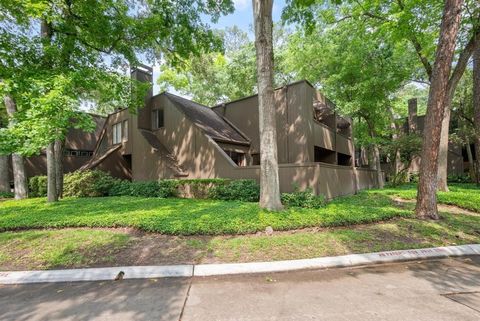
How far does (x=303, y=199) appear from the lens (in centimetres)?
896

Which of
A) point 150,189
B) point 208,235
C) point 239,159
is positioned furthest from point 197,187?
point 208,235

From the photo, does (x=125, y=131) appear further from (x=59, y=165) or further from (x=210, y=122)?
(x=210, y=122)

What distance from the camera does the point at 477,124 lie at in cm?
1145

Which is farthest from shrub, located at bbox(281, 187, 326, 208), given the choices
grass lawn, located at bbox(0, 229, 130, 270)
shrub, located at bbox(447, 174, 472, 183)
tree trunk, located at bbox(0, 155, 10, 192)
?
shrub, located at bbox(447, 174, 472, 183)

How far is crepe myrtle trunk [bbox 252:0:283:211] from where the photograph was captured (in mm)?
7594

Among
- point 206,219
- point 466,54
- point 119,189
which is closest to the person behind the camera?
point 206,219

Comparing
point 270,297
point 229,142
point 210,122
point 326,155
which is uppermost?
point 210,122

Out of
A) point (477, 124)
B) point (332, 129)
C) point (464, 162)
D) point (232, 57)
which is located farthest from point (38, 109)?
point (464, 162)

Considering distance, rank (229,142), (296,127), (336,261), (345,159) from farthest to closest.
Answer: (345,159) → (229,142) → (296,127) → (336,261)

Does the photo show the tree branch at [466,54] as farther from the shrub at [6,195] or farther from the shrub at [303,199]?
the shrub at [6,195]

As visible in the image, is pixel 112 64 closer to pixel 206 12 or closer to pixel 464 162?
pixel 206 12

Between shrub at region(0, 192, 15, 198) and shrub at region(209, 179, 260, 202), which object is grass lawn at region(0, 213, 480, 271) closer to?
shrub at region(209, 179, 260, 202)

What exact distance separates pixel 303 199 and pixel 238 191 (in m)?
2.72

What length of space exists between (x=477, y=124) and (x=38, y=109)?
56.6ft
